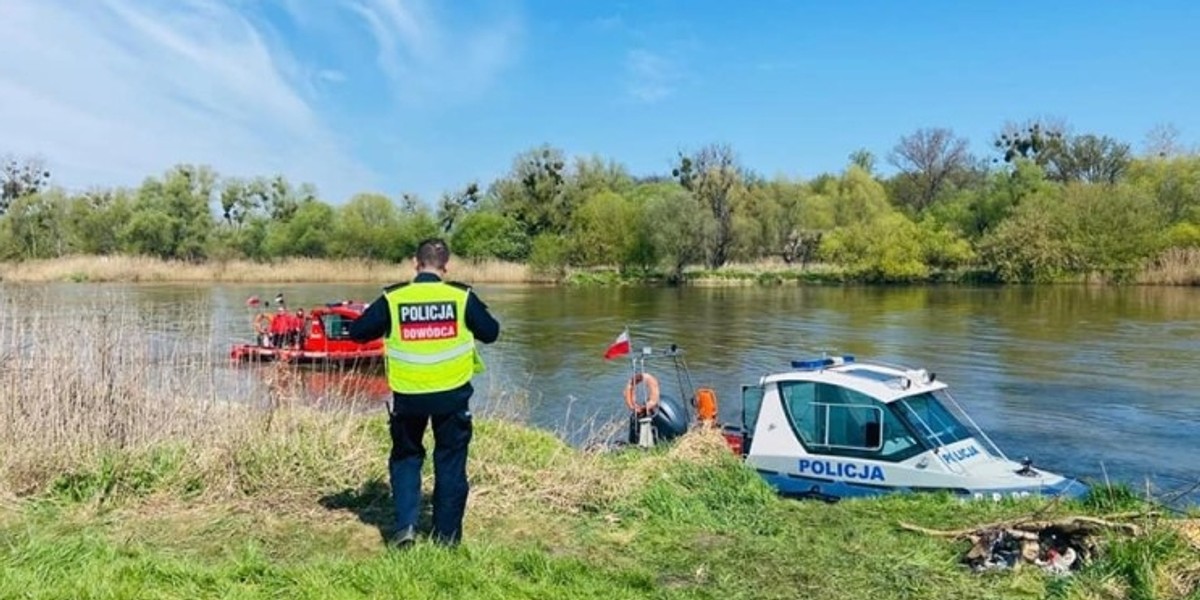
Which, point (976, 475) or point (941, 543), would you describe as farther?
point (976, 475)

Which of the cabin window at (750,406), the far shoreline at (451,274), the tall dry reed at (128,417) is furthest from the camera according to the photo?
the far shoreline at (451,274)

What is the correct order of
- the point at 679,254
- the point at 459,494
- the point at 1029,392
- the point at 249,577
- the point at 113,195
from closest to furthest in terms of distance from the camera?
the point at 249,577 → the point at 459,494 → the point at 1029,392 → the point at 679,254 → the point at 113,195

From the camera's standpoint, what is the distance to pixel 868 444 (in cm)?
1053

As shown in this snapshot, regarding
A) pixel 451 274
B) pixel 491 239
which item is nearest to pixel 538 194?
pixel 491 239

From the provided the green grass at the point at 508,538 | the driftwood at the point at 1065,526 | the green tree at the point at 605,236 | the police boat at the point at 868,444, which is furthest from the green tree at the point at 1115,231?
the driftwood at the point at 1065,526

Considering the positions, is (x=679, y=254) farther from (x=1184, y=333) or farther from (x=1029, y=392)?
(x=1029, y=392)

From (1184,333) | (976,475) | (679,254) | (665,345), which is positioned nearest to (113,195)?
(679,254)

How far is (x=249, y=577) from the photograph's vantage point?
17.0 feet

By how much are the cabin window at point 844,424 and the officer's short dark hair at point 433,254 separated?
6.00 metres

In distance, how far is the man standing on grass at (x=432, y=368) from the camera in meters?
5.90

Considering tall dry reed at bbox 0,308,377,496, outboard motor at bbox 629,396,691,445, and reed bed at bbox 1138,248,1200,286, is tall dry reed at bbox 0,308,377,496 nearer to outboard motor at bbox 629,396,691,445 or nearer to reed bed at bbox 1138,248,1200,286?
outboard motor at bbox 629,396,691,445

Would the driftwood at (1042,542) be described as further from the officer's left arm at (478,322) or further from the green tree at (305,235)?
the green tree at (305,235)

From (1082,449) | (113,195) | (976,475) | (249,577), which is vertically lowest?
(1082,449)

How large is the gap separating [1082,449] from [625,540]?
12.7 m
